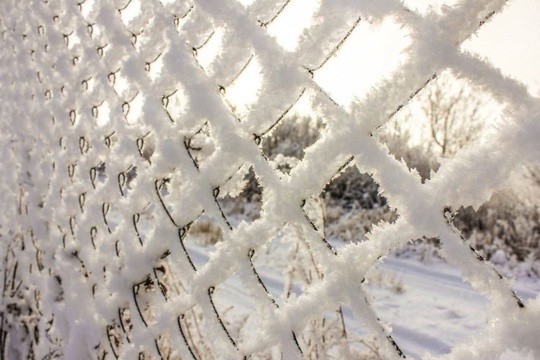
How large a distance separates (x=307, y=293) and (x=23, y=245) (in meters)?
1.68

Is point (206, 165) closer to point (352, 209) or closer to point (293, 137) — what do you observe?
point (352, 209)

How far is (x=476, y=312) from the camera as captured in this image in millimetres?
3674

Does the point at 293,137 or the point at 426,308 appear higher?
the point at 293,137

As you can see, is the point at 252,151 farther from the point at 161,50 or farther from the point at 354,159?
the point at 161,50

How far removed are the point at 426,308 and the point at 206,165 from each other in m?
3.49

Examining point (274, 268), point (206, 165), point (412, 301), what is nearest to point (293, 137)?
point (274, 268)

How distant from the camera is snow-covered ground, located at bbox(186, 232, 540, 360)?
2969mm

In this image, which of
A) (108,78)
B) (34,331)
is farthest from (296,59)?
(34,331)

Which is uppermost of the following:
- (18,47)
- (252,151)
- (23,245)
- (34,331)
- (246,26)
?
(18,47)

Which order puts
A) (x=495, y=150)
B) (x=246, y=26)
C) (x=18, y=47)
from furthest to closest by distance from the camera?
1. (x=18, y=47)
2. (x=246, y=26)
3. (x=495, y=150)

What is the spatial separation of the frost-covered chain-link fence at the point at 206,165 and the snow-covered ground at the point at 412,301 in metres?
0.76

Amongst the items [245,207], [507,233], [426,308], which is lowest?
[426,308]

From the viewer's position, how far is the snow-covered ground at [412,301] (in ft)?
9.74

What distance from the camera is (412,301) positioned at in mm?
4129
